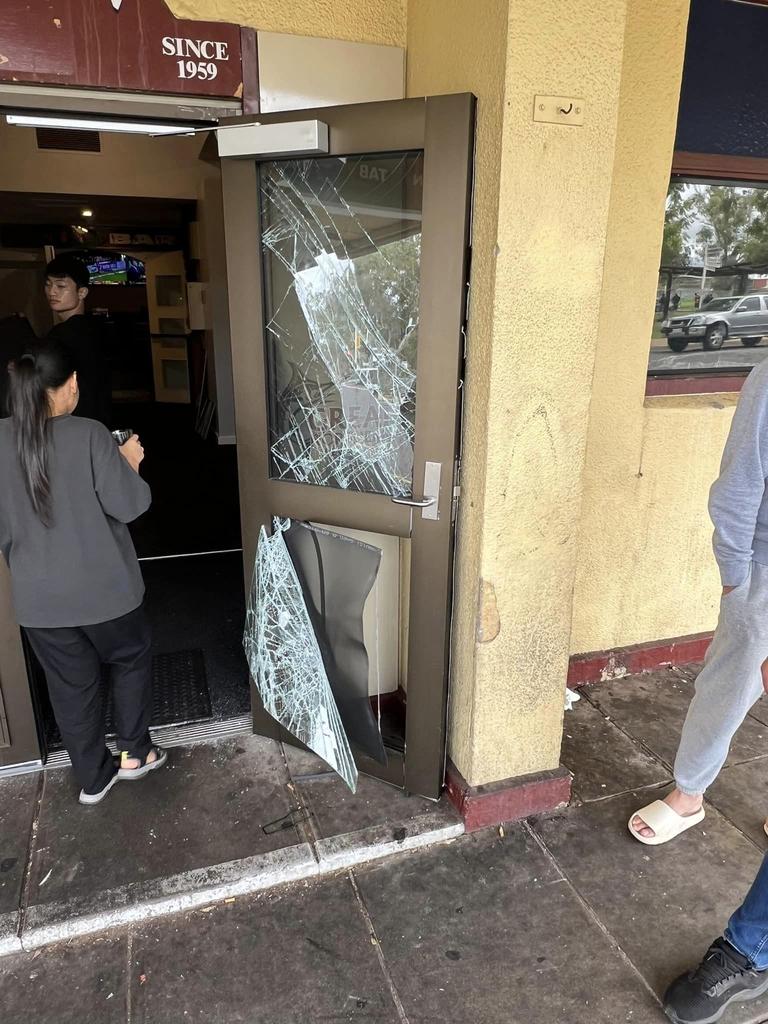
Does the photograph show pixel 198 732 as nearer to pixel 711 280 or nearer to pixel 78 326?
pixel 78 326

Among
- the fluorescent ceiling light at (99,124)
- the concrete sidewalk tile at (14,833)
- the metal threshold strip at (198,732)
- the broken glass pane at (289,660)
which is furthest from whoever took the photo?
the metal threshold strip at (198,732)

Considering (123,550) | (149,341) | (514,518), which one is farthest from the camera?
(149,341)

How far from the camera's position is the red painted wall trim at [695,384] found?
3217 mm

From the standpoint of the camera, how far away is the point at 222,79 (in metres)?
2.36

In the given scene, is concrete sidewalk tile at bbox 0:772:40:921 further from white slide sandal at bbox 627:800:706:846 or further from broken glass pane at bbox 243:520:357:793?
white slide sandal at bbox 627:800:706:846

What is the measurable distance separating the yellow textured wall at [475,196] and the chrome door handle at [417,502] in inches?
4.8

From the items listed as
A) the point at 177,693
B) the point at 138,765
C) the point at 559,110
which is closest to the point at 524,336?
the point at 559,110

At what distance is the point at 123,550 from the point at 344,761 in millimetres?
1092

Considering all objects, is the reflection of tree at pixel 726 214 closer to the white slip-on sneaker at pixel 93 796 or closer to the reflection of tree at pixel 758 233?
the reflection of tree at pixel 758 233

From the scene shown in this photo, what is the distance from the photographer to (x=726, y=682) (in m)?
2.31

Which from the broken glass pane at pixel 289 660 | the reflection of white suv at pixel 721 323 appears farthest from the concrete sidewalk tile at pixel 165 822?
the reflection of white suv at pixel 721 323

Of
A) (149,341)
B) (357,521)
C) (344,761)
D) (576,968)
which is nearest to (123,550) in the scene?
(357,521)

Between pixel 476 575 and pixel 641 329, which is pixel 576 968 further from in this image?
pixel 641 329

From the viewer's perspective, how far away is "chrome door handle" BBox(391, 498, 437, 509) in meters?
2.34
